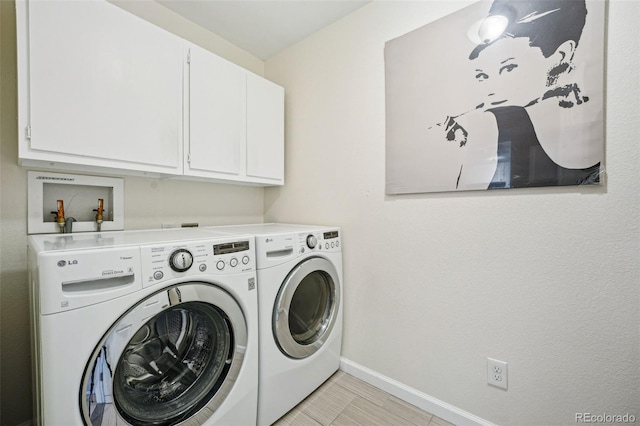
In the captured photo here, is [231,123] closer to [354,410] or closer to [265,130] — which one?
[265,130]

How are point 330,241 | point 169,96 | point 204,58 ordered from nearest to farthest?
point 169,96, point 204,58, point 330,241

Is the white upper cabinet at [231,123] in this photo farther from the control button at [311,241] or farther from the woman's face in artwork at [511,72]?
the woman's face in artwork at [511,72]

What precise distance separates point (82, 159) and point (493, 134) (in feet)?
6.15

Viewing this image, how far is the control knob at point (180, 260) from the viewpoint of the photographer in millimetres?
922

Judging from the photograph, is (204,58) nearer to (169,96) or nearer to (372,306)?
(169,96)

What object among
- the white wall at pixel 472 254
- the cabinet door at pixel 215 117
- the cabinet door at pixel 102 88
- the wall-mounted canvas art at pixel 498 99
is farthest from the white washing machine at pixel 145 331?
the wall-mounted canvas art at pixel 498 99

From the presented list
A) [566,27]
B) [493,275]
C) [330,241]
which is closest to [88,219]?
[330,241]

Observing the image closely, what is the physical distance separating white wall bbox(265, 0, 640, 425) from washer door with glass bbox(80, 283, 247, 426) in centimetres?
88

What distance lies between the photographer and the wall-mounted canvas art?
1.02 meters

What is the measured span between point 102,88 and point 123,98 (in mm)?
80

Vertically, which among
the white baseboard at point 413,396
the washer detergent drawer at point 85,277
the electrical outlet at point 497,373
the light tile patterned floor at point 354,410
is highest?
the washer detergent drawer at point 85,277

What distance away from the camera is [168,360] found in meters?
1.05

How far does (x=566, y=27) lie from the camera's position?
3.41 feet

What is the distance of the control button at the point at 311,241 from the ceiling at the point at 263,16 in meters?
1.50
